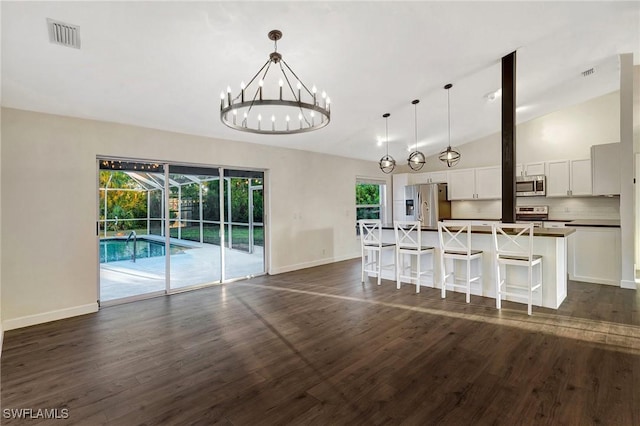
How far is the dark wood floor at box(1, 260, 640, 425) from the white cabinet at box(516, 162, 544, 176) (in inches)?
119

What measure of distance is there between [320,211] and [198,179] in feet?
9.17

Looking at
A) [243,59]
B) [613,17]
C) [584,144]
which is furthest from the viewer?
[584,144]

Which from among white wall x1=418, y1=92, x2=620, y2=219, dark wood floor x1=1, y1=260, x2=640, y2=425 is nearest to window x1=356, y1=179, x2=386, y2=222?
white wall x1=418, y1=92, x2=620, y2=219

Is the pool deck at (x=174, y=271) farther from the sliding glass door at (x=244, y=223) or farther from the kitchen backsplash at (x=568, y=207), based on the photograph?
the kitchen backsplash at (x=568, y=207)

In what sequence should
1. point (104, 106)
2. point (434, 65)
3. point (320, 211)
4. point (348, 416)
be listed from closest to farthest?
point (348, 416) → point (104, 106) → point (434, 65) → point (320, 211)

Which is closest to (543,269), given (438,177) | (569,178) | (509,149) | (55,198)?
(509,149)

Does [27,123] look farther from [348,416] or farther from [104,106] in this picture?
[348,416]

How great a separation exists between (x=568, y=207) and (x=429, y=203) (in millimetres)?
2780

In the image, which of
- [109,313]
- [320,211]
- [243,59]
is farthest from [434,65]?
A: [109,313]

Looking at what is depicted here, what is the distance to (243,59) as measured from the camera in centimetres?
335

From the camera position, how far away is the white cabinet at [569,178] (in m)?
5.91

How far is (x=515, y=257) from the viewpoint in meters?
3.88

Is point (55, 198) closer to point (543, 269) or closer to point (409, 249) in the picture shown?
point (409, 249)

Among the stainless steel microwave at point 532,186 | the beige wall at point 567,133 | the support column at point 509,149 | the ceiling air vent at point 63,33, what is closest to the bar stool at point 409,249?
the support column at point 509,149
